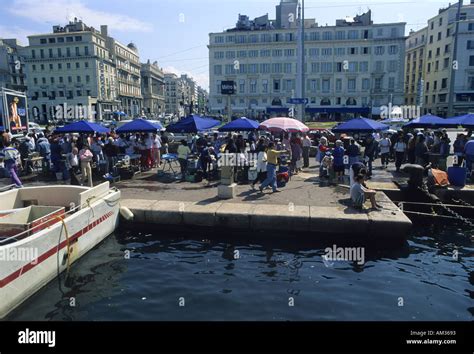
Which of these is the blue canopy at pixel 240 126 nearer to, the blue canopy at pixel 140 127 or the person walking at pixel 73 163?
the blue canopy at pixel 140 127

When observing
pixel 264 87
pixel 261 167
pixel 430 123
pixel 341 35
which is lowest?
pixel 261 167

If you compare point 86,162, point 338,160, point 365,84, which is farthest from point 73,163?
point 365,84

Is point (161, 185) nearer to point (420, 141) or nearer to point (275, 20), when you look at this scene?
point (420, 141)

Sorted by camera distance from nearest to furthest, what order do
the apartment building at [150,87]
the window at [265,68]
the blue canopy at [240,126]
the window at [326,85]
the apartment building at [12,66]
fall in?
the blue canopy at [240,126]
the window at [326,85]
the window at [265,68]
the apartment building at [12,66]
the apartment building at [150,87]

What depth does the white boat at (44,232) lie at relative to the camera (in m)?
6.02

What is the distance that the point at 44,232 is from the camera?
6.75 m

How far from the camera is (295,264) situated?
8047 millimetres

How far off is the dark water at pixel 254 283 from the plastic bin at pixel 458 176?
3841 millimetres

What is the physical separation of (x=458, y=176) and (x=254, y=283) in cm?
965

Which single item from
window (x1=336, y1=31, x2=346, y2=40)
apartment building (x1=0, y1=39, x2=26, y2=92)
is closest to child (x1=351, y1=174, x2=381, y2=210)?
window (x1=336, y1=31, x2=346, y2=40)

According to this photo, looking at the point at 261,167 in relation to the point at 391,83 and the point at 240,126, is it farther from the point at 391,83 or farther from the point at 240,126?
the point at 391,83

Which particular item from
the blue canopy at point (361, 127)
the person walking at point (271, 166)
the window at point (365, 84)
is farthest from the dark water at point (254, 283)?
the window at point (365, 84)

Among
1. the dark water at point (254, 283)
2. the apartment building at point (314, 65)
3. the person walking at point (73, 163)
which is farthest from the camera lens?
the apartment building at point (314, 65)
